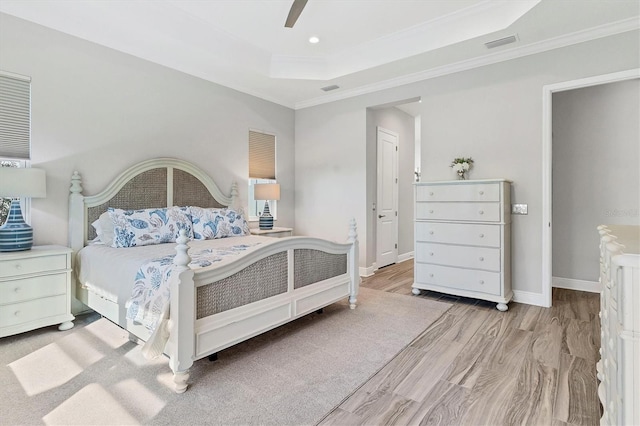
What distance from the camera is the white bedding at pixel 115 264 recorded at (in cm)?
244

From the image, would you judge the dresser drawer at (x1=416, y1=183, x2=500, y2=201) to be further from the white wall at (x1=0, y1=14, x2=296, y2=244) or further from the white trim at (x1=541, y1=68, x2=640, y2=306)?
the white wall at (x1=0, y1=14, x2=296, y2=244)

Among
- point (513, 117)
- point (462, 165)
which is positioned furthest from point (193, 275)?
point (513, 117)

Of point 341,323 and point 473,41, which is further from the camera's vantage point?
Answer: point 473,41

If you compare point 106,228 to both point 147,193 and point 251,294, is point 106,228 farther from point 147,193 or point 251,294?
point 251,294

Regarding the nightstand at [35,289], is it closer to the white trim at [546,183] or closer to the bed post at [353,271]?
the bed post at [353,271]

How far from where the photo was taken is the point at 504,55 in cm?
375

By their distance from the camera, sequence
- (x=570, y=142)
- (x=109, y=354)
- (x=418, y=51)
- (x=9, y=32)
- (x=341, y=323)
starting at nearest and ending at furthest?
1. (x=109, y=354)
2. (x=9, y=32)
3. (x=341, y=323)
4. (x=418, y=51)
5. (x=570, y=142)

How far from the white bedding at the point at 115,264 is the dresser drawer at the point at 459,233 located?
6.55 ft

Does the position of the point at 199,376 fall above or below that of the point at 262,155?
below

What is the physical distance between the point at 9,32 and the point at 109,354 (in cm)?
294

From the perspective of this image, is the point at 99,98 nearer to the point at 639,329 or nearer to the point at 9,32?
the point at 9,32

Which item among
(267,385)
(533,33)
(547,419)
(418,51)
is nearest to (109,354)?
(267,385)

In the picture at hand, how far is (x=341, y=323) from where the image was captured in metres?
3.12

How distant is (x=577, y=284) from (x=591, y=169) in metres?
1.49
